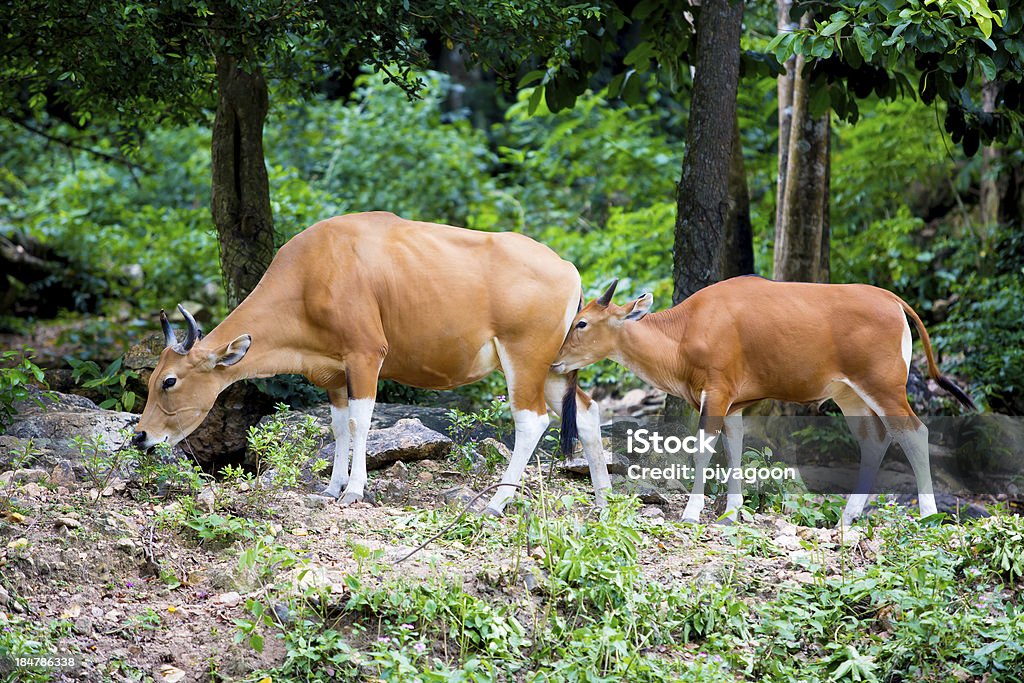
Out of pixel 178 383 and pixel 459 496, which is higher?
pixel 178 383

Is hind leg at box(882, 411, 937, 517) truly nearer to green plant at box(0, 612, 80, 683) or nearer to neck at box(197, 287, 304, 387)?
neck at box(197, 287, 304, 387)

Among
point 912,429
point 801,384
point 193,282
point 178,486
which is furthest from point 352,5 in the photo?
point 193,282

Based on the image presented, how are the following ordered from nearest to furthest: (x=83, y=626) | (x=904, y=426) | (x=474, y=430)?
(x=83, y=626) → (x=904, y=426) → (x=474, y=430)

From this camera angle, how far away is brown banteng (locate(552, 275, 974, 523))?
7.50m

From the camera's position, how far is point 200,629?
5.75 meters

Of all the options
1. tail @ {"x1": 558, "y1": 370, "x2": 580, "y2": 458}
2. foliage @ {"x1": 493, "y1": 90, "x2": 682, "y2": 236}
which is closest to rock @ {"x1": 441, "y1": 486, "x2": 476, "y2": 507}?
tail @ {"x1": 558, "y1": 370, "x2": 580, "y2": 458}

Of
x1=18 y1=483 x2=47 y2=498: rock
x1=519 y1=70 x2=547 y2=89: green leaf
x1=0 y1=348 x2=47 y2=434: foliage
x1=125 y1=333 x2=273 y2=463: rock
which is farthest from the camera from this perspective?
x1=519 y1=70 x2=547 y2=89: green leaf

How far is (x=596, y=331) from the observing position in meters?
7.63

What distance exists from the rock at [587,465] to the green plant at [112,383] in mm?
3557

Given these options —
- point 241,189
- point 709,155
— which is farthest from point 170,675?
point 709,155

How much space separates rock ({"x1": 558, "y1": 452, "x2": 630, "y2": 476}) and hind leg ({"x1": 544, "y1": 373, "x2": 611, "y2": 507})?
70 cm

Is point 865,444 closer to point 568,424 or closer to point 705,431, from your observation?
point 705,431

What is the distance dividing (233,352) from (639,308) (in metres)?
2.68

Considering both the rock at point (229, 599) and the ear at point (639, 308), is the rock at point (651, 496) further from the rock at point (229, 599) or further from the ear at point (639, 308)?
the rock at point (229, 599)
